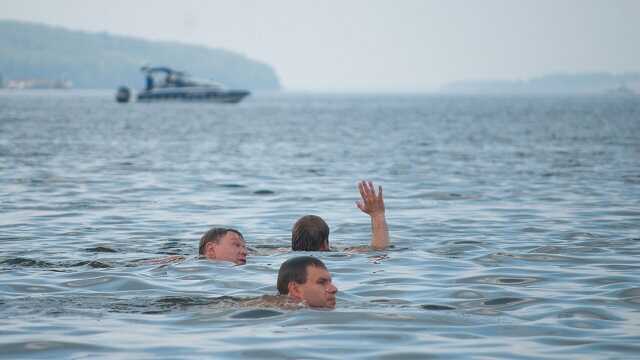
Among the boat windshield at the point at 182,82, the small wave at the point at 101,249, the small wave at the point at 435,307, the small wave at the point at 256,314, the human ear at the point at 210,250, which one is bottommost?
the small wave at the point at 101,249

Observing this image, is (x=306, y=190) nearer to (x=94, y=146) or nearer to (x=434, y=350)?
(x=434, y=350)

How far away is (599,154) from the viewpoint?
42438 mm

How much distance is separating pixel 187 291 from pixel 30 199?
473 inches

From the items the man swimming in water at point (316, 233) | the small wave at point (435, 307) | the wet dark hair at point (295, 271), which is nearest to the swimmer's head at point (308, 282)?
the wet dark hair at point (295, 271)

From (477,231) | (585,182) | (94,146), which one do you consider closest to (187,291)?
(477,231)

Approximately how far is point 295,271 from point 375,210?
3361 mm

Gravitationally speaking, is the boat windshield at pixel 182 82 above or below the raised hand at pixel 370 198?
above

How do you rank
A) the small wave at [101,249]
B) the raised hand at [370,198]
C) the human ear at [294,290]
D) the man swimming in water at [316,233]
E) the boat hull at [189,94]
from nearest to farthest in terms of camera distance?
the human ear at [294,290]
the raised hand at [370,198]
the man swimming in water at [316,233]
the small wave at [101,249]
the boat hull at [189,94]

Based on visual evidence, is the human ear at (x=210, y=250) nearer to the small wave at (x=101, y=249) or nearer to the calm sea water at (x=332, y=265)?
the calm sea water at (x=332, y=265)

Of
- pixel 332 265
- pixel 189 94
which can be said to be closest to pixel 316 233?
pixel 332 265

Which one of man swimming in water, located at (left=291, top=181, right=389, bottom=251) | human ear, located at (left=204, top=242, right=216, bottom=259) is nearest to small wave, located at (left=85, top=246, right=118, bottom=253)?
human ear, located at (left=204, top=242, right=216, bottom=259)

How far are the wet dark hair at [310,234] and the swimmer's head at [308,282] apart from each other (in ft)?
12.3

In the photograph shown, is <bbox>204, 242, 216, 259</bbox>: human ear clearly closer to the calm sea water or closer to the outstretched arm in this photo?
the calm sea water

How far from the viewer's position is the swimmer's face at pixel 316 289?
10.5 metres
